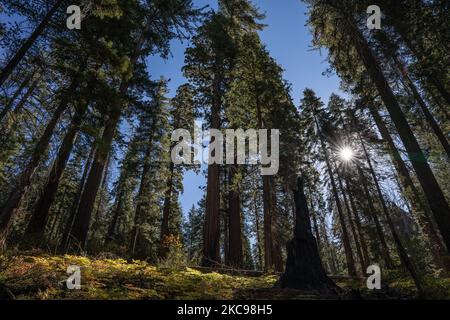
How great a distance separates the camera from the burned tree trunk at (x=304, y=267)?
18.5 feet

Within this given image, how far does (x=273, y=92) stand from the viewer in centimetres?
1427

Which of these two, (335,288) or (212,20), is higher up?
(212,20)

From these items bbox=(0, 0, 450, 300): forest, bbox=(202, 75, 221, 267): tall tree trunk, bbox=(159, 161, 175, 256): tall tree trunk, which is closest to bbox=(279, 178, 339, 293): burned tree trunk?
bbox=(0, 0, 450, 300): forest

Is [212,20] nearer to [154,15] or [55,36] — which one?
[154,15]

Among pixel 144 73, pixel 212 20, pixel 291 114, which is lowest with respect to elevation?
pixel 144 73

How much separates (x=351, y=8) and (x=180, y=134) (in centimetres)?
1520

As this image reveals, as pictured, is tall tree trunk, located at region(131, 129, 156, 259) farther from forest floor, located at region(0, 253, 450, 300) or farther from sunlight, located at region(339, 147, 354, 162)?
sunlight, located at region(339, 147, 354, 162)

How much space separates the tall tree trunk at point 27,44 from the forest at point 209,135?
0.04m

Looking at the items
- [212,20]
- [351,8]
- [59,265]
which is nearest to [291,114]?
[212,20]

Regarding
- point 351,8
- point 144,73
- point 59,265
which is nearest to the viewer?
point 59,265

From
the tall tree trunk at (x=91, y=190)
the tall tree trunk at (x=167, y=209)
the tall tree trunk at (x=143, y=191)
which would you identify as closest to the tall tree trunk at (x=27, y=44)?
the tall tree trunk at (x=91, y=190)

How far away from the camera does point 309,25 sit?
12.1m
